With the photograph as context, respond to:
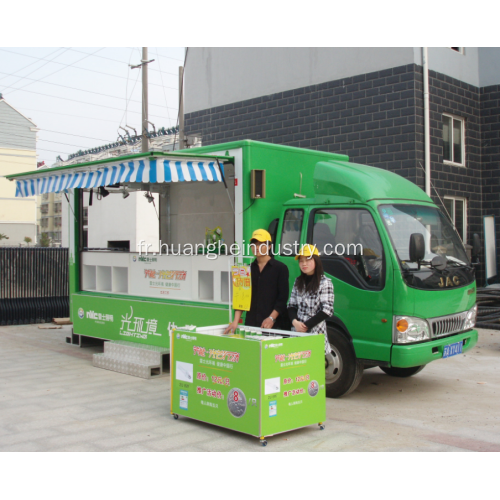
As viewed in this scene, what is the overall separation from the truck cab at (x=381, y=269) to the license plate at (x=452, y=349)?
0.04 feet

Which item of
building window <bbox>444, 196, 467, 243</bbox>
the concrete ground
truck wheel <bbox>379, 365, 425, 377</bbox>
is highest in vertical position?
building window <bbox>444, 196, 467, 243</bbox>

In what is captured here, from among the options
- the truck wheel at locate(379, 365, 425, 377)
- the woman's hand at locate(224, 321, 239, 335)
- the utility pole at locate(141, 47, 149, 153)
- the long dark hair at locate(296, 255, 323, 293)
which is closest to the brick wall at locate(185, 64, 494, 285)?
the truck wheel at locate(379, 365, 425, 377)

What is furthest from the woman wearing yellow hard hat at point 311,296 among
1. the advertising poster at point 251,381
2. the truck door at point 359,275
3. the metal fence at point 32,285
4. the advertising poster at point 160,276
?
the metal fence at point 32,285

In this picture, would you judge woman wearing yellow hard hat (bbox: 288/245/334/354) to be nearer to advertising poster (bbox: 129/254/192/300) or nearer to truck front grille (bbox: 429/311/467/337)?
truck front grille (bbox: 429/311/467/337)

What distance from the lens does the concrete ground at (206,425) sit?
17.6 feet

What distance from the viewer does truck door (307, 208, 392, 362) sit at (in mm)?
6578

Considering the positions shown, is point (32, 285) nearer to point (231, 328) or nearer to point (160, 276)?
point (160, 276)

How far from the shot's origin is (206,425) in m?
6.00

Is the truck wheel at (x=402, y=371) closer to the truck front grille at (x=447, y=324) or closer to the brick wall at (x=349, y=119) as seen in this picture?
the truck front grille at (x=447, y=324)

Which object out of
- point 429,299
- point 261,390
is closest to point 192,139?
point 429,299

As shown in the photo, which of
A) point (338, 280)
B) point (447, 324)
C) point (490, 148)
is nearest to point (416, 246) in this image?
point (338, 280)

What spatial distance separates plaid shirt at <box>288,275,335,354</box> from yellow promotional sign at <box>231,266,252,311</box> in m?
0.48

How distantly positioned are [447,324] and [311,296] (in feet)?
6.05

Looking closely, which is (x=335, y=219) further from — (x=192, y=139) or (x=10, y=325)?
(x=10, y=325)
